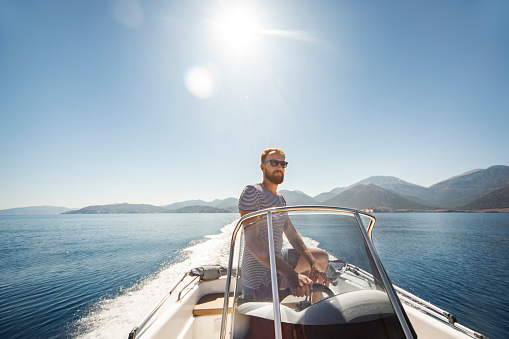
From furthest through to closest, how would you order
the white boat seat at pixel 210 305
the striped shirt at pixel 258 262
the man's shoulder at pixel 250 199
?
1. the white boat seat at pixel 210 305
2. the man's shoulder at pixel 250 199
3. the striped shirt at pixel 258 262

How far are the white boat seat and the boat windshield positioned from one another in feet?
8.64

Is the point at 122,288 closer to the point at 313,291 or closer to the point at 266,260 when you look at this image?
the point at 266,260

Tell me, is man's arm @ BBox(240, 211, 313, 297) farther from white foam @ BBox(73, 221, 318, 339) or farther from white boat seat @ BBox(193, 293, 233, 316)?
white foam @ BBox(73, 221, 318, 339)

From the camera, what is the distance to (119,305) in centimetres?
726

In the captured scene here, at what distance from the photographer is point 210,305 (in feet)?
13.2

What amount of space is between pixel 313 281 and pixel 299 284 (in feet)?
0.41

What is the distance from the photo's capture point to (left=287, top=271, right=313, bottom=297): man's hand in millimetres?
1218

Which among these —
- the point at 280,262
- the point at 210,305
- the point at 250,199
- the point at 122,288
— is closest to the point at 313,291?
the point at 280,262

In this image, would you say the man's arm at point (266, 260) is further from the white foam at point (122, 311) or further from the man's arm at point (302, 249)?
the white foam at point (122, 311)

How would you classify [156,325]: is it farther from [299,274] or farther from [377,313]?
[377,313]

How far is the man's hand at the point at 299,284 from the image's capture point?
1.22m

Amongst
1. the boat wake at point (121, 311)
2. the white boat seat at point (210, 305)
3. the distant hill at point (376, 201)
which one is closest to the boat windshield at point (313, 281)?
the white boat seat at point (210, 305)

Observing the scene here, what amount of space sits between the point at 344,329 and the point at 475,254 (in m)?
26.6

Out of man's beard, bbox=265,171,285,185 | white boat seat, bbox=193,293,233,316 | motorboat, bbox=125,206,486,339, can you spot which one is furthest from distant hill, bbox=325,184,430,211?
motorboat, bbox=125,206,486,339
